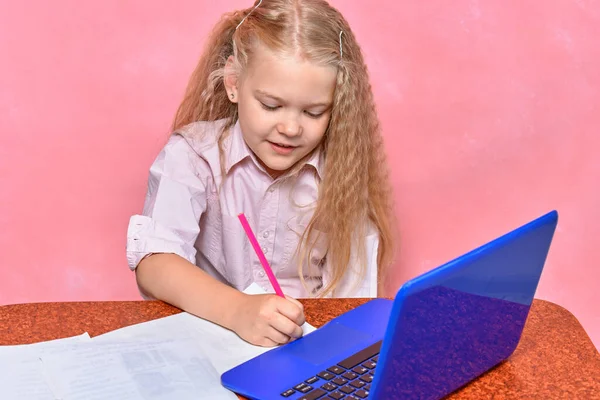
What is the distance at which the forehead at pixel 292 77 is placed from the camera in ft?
4.62

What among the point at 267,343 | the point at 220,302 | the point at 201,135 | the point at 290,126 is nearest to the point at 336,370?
the point at 267,343

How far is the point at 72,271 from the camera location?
6.57 ft

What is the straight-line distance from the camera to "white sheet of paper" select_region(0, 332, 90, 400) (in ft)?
3.04

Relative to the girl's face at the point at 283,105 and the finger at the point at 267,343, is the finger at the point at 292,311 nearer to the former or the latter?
the finger at the point at 267,343

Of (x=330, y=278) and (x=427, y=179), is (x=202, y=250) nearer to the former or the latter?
(x=330, y=278)

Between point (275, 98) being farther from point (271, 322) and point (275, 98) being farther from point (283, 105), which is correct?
point (271, 322)

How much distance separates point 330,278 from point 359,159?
0.22m

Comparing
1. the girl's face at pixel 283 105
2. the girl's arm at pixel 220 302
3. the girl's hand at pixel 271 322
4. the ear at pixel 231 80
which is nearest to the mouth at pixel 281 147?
the girl's face at pixel 283 105

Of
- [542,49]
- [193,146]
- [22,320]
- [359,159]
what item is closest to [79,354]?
[22,320]

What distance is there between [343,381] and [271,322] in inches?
5.6

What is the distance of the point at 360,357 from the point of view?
3.42ft

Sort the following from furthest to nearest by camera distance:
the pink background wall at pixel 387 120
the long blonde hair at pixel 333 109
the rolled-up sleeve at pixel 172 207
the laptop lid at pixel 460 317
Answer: the pink background wall at pixel 387 120 → the long blonde hair at pixel 333 109 → the rolled-up sleeve at pixel 172 207 → the laptop lid at pixel 460 317

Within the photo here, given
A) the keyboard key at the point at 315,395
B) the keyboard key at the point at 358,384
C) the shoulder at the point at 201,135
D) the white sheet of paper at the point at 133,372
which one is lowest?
the white sheet of paper at the point at 133,372

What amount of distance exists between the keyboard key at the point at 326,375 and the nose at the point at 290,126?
1.71 ft
